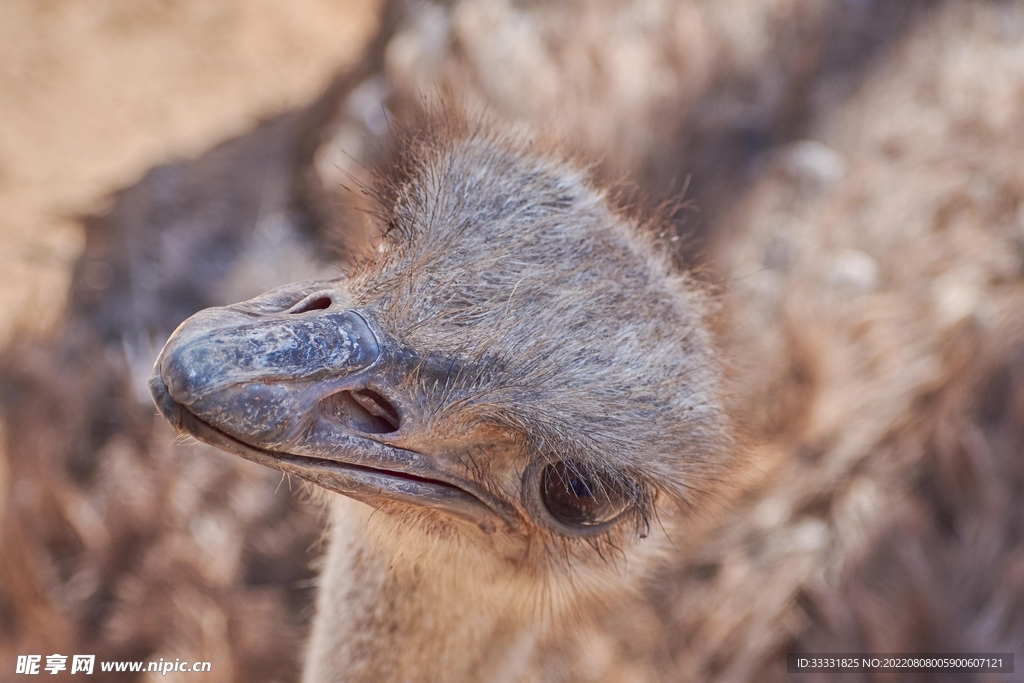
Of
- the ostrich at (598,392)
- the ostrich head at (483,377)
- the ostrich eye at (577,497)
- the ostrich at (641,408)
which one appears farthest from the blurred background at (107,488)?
the ostrich eye at (577,497)

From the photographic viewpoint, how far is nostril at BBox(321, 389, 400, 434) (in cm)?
96

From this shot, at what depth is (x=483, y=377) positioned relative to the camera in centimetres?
102

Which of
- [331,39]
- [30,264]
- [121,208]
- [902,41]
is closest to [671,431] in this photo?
[902,41]

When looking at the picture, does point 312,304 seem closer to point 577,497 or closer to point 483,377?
point 483,377

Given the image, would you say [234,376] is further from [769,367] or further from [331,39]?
[331,39]

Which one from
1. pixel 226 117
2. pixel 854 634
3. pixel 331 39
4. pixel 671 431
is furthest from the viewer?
pixel 331 39

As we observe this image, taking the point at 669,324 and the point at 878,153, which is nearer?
the point at 669,324

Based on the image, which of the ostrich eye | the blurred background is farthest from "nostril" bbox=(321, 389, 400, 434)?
the blurred background

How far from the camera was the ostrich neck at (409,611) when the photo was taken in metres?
1.19

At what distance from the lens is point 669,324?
3.70 ft

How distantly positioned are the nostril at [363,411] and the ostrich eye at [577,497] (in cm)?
18

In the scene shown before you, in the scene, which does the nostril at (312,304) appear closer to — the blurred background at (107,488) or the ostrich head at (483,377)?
the ostrich head at (483,377)

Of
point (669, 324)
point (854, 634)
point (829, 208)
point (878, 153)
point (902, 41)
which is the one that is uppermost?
point (902, 41)

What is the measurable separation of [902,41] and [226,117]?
2135 mm
